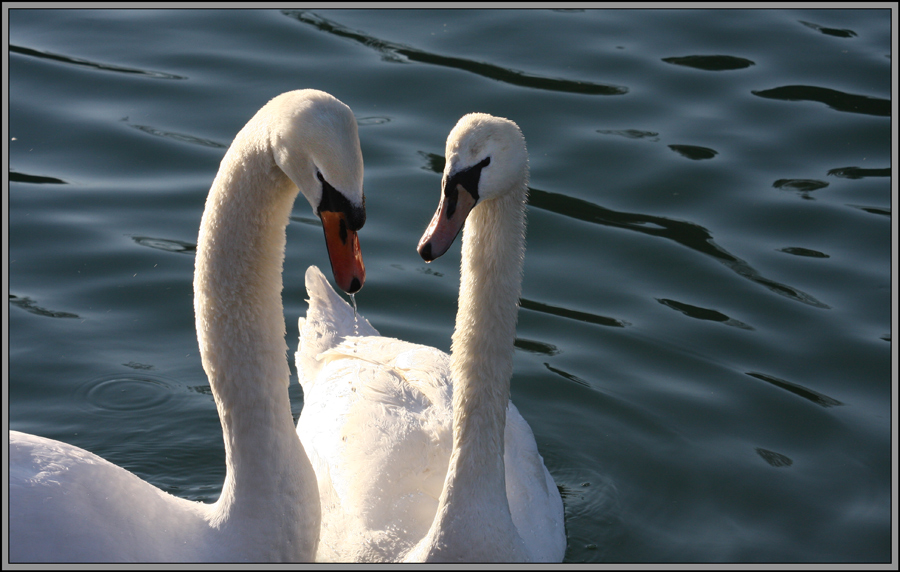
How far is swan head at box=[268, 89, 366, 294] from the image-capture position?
367 cm

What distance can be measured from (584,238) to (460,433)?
13.8ft

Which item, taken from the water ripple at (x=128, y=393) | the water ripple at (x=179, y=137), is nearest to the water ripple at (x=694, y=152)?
the water ripple at (x=179, y=137)

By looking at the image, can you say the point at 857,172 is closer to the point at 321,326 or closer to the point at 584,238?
the point at 584,238

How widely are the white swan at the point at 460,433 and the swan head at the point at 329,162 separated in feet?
1.55

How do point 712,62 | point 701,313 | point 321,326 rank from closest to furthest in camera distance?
point 321,326 < point 701,313 < point 712,62

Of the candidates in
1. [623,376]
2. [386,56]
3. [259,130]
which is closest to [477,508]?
[259,130]

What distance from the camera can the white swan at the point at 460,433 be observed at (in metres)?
4.40

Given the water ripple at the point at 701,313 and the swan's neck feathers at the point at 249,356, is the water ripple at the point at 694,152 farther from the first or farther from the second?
the swan's neck feathers at the point at 249,356

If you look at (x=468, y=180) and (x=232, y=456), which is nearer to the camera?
(x=468, y=180)

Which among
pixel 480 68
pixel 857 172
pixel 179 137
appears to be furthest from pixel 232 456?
pixel 857 172

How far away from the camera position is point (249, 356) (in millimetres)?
4441

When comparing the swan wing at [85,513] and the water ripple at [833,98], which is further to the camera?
the water ripple at [833,98]

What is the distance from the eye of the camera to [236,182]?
4.18 m

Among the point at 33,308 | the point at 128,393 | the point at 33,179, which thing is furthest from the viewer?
the point at 33,179
